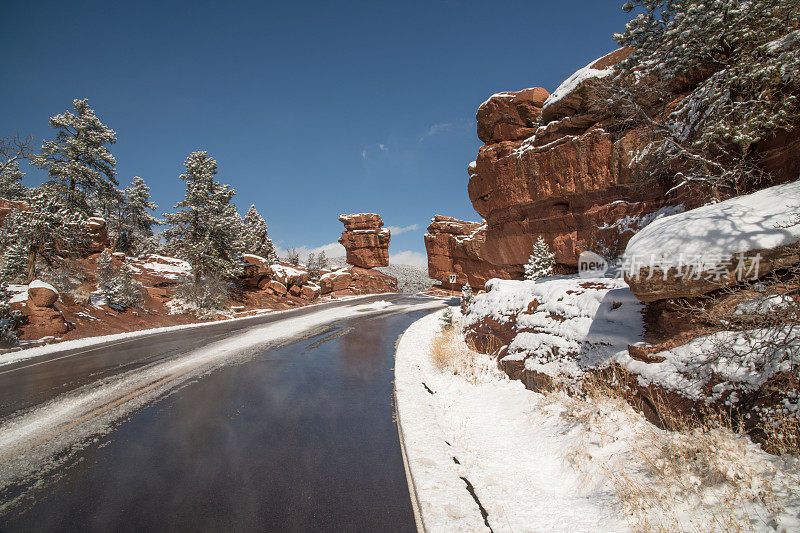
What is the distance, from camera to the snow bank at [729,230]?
387cm

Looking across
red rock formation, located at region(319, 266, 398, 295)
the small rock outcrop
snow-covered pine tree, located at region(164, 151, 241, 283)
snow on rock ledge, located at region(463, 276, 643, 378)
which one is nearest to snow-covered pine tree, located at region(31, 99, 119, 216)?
snow-covered pine tree, located at region(164, 151, 241, 283)

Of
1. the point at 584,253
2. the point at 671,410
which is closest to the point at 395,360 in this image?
the point at 671,410

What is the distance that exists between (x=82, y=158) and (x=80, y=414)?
30.6 meters

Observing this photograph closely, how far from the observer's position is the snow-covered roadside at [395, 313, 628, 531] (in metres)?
3.02

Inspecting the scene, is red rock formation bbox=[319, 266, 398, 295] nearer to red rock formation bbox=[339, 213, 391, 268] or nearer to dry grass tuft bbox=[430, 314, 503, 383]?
red rock formation bbox=[339, 213, 391, 268]

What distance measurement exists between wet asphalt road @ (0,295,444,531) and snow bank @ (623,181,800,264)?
191 inches

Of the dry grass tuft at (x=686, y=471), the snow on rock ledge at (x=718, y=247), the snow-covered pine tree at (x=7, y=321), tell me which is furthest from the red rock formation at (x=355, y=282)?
the dry grass tuft at (x=686, y=471)

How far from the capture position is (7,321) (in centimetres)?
1114

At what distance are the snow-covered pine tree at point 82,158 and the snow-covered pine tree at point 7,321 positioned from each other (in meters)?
15.3

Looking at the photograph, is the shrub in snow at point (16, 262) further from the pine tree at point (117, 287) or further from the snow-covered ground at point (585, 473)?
the snow-covered ground at point (585, 473)

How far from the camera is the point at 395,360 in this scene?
9.09 m

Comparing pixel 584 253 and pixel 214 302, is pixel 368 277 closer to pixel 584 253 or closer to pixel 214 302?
pixel 214 302

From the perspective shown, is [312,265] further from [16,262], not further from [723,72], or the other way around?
[723,72]

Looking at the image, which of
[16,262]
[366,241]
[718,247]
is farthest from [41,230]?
[366,241]
